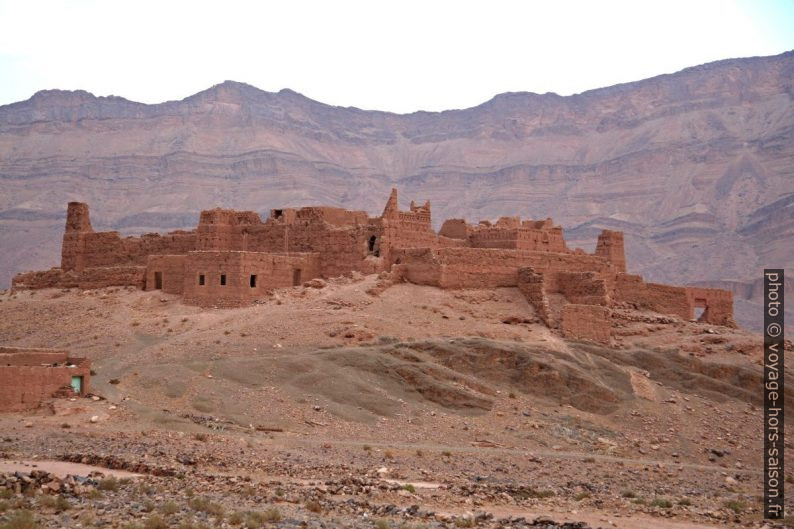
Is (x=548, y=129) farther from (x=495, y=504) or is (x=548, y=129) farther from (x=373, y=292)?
(x=495, y=504)

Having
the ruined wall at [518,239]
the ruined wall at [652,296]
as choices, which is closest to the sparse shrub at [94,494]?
the ruined wall at [518,239]

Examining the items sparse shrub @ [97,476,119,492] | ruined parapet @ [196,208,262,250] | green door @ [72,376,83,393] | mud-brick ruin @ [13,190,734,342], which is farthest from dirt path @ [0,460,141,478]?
ruined parapet @ [196,208,262,250]

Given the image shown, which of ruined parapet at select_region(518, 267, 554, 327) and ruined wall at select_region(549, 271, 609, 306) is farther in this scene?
ruined wall at select_region(549, 271, 609, 306)

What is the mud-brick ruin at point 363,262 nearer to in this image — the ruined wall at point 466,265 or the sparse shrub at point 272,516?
the ruined wall at point 466,265

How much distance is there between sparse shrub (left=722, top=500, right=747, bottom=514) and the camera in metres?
26.4

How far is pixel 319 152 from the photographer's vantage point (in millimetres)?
146250

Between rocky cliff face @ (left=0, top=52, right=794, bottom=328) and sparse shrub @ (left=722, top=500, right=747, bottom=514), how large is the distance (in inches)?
3304

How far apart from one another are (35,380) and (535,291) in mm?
19322

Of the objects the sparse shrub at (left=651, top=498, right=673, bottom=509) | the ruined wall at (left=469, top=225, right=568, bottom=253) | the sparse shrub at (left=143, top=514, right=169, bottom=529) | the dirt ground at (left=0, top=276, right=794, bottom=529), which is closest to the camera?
the sparse shrub at (left=143, top=514, right=169, bottom=529)

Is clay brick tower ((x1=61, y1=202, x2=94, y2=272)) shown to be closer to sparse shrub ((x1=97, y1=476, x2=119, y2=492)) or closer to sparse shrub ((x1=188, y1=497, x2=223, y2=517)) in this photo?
sparse shrub ((x1=97, y1=476, x2=119, y2=492))

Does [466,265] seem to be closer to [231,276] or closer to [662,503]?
[231,276]

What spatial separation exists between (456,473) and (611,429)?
355 inches

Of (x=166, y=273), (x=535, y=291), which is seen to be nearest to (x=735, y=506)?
(x=535, y=291)

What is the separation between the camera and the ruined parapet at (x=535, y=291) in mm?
42250
